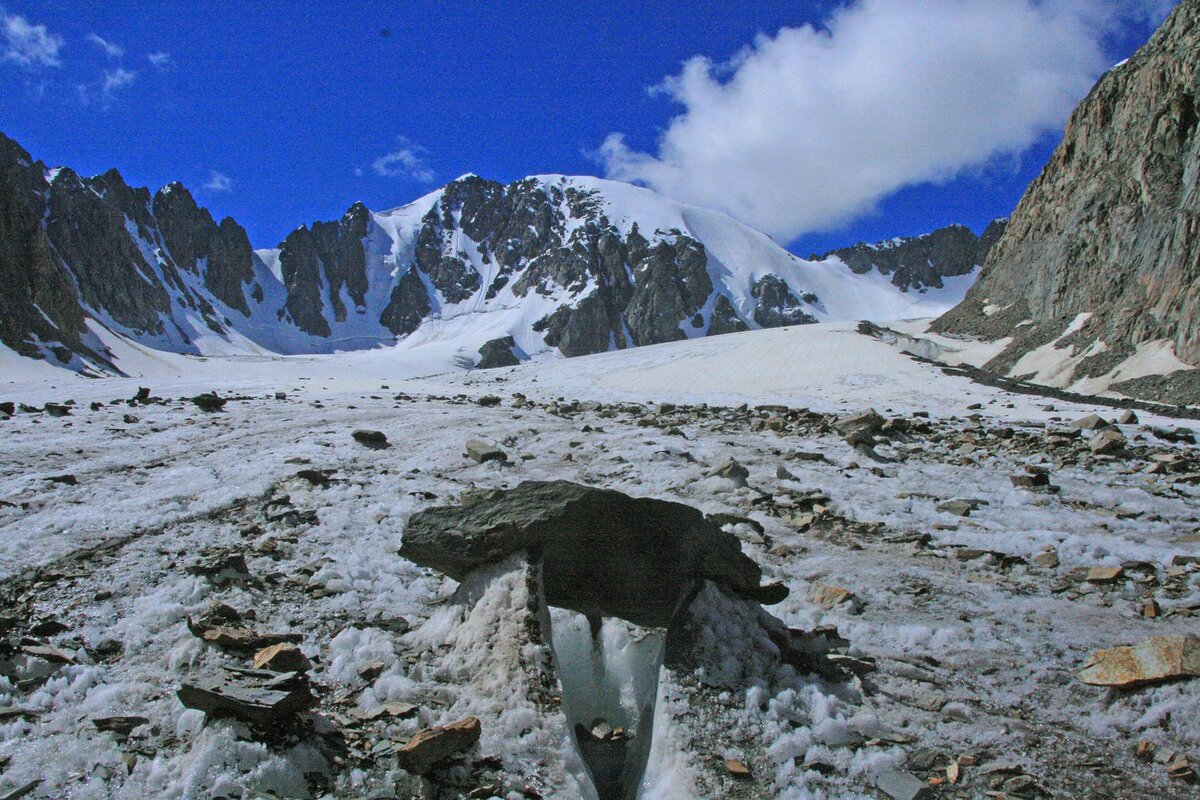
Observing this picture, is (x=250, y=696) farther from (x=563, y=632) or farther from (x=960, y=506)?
(x=960, y=506)

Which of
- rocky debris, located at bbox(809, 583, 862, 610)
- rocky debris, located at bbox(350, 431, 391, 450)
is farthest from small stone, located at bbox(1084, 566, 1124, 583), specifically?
rocky debris, located at bbox(350, 431, 391, 450)

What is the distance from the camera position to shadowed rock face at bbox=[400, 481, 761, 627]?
5.19 meters

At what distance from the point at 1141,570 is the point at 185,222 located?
742ft

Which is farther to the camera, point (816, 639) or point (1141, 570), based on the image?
point (1141, 570)

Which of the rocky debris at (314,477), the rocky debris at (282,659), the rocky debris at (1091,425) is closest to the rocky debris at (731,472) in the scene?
the rocky debris at (314,477)

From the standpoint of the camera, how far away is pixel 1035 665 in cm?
484

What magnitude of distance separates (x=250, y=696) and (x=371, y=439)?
27.9ft

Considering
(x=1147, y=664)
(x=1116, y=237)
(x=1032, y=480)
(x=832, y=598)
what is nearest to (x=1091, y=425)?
(x=1032, y=480)

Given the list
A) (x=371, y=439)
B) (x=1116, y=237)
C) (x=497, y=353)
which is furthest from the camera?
(x=497, y=353)

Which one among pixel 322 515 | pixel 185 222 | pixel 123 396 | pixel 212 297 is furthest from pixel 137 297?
pixel 322 515

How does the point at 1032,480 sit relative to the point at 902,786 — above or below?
above

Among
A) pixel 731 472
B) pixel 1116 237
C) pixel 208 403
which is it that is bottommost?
pixel 731 472

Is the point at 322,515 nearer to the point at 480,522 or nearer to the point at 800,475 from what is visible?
the point at 480,522

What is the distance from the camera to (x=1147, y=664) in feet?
14.3
